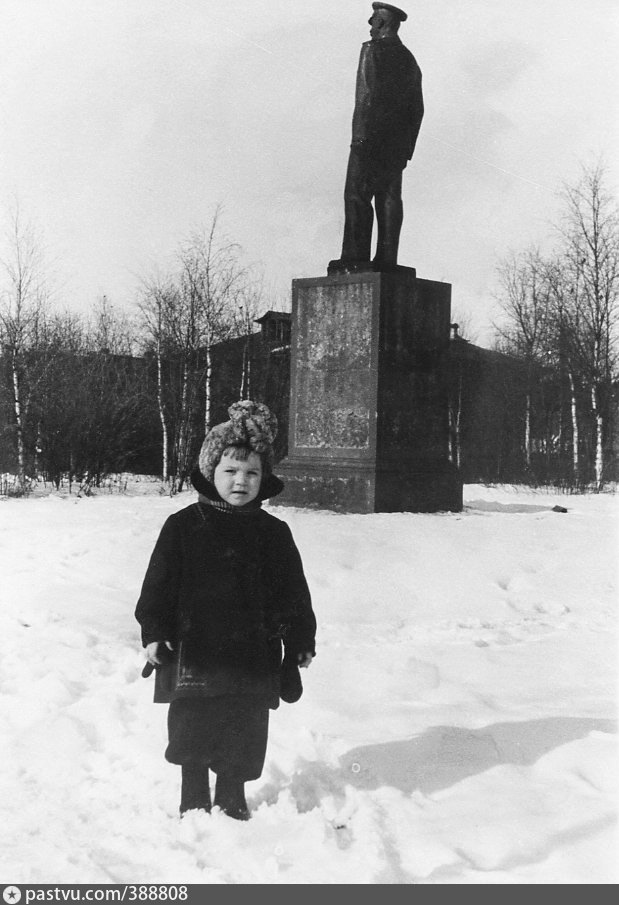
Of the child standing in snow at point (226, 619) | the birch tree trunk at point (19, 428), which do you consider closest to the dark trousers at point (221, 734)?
the child standing in snow at point (226, 619)

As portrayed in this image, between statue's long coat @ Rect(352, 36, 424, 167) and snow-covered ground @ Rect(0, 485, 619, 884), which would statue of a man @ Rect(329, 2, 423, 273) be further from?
snow-covered ground @ Rect(0, 485, 619, 884)

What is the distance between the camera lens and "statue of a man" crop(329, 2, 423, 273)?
8.67m

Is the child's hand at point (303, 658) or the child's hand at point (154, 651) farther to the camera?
the child's hand at point (303, 658)

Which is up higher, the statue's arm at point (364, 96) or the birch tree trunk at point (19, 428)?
the statue's arm at point (364, 96)

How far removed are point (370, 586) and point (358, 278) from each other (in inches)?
151

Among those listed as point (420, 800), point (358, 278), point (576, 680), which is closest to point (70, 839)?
point (420, 800)

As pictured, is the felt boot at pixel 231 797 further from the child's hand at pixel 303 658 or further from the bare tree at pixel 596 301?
the bare tree at pixel 596 301

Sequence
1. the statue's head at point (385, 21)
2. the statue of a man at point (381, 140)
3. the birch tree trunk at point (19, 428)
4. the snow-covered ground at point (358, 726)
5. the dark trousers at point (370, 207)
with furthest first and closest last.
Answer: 1. the birch tree trunk at point (19, 428)
2. the dark trousers at point (370, 207)
3. the statue of a man at point (381, 140)
4. the statue's head at point (385, 21)
5. the snow-covered ground at point (358, 726)

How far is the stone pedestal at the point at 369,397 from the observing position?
8.38 metres

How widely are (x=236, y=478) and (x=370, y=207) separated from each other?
678 cm

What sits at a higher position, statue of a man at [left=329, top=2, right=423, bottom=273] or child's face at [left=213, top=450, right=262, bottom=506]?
statue of a man at [left=329, top=2, right=423, bottom=273]

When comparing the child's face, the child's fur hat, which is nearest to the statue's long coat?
the child's fur hat

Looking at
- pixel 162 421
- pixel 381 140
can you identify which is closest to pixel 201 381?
pixel 162 421

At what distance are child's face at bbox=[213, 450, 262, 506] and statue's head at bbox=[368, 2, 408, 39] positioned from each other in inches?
278
